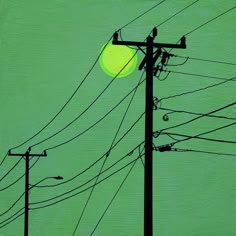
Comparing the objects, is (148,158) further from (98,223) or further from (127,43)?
(98,223)

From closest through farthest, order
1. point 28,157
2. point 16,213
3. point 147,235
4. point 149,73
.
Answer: point 147,235 < point 149,73 < point 28,157 < point 16,213

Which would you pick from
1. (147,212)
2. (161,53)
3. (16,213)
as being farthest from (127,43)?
(16,213)

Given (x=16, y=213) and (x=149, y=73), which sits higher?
(x=149, y=73)

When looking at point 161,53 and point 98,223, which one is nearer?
point 161,53

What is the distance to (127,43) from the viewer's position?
1565cm

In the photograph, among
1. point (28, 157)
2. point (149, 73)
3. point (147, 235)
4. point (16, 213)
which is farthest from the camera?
point (16, 213)

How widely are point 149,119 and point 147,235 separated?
9.60 feet

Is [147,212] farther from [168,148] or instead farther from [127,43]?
[127,43]

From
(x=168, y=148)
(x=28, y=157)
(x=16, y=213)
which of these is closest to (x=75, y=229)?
(x=16, y=213)

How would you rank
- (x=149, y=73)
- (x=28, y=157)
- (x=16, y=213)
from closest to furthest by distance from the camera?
(x=149, y=73) < (x=28, y=157) < (x=16, y=213)

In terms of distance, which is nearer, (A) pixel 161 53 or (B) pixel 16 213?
(A) pixel 161 53

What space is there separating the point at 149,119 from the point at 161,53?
6.56ft

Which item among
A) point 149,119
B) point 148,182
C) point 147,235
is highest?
point 149,119

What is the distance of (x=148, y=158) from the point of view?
48.3ft
